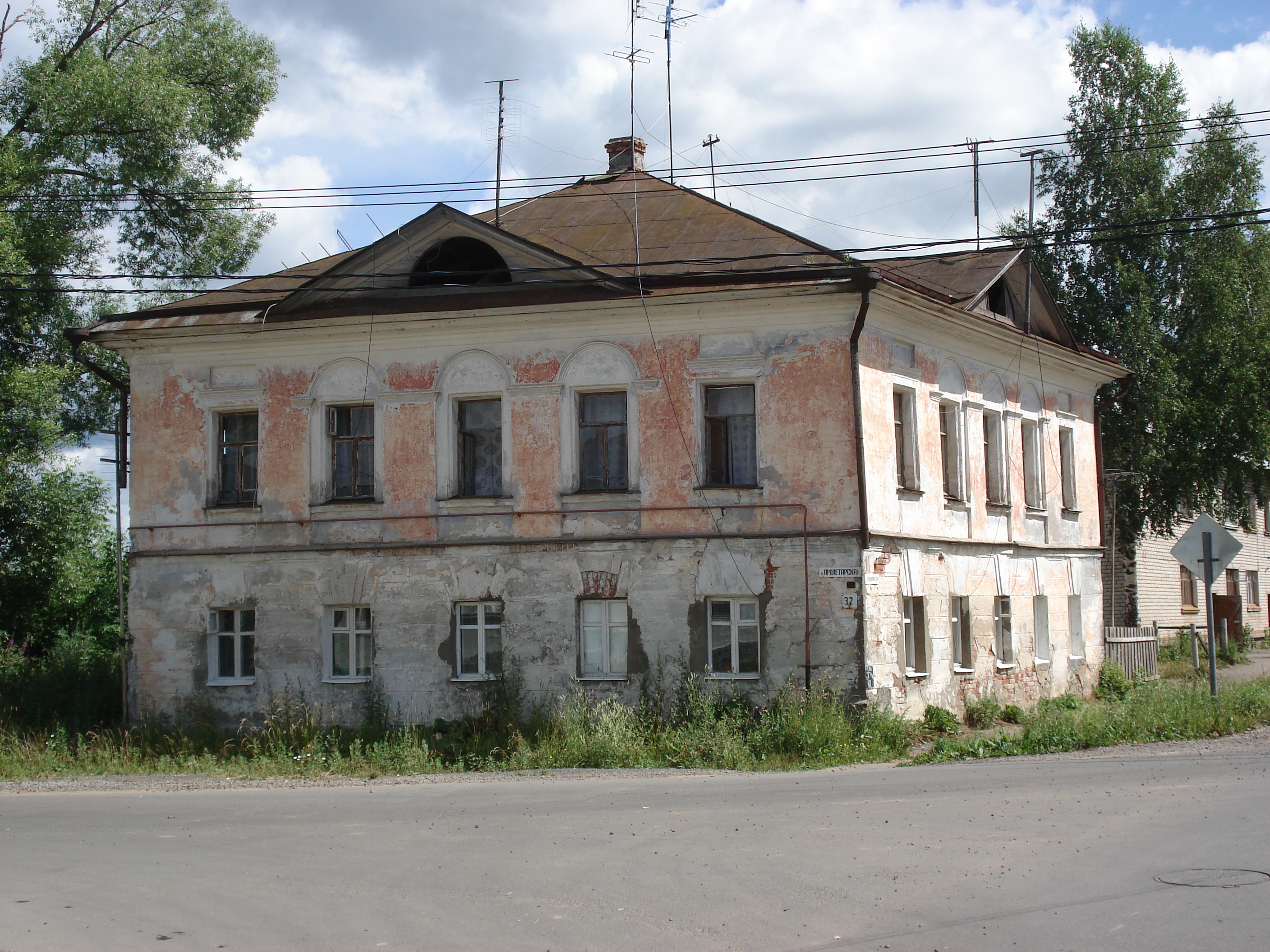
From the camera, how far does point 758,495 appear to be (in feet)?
54.6

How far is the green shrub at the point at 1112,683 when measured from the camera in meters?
22.2

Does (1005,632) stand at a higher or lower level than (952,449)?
lower

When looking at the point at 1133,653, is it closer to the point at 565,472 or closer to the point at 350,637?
the point at 565,472

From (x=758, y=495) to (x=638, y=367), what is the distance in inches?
98.9

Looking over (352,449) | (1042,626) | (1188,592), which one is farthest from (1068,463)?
(1188,592)

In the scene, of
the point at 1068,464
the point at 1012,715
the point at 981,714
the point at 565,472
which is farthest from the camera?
the point at 1068,464

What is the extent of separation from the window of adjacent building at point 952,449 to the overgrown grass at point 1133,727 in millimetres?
4058

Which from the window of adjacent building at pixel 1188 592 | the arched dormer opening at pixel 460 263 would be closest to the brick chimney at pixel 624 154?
the arched dormer opening at pixel 460 263

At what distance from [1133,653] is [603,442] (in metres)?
12.8

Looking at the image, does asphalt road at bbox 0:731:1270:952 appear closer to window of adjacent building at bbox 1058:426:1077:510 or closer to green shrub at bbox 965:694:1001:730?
green shrub at bbox 965:694:1001:730

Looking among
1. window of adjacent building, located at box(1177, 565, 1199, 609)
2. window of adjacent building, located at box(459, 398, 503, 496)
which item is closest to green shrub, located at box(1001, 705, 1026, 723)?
window of adjacent building, located at box(459, 398, 503, 496)

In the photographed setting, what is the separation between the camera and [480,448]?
17969mm

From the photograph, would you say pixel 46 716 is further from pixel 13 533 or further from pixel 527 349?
pixel 527 349

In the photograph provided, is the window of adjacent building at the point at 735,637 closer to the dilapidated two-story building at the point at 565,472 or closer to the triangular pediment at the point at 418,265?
the dilapidated two-story building at the point at 565,472
